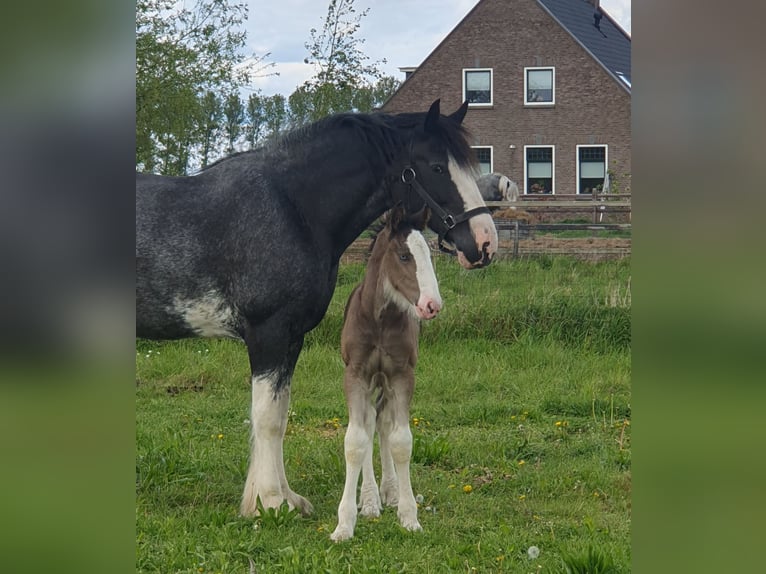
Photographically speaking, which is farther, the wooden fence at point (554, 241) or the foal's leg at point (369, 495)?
the wooden fence at point (554, 241)

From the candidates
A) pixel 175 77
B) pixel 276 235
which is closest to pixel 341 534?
pixel 276 235

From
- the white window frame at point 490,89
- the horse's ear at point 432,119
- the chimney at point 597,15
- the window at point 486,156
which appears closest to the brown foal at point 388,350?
the horse's ear at point 432,119

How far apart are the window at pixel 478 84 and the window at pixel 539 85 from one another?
132cm

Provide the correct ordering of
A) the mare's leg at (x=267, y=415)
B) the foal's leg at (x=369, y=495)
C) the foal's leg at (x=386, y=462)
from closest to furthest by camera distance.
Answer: the mare's leg at (x=267, y=415) < the foal's leg at (x=369, y=495) < the foal's leg at (x=386, y=462)

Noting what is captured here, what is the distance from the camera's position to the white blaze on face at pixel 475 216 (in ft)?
15.0

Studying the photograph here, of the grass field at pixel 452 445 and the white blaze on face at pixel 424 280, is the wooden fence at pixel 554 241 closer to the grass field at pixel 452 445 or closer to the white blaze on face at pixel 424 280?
the grass field at pixel 452 445

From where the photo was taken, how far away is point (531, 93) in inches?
1202

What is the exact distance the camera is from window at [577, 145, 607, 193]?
97.9 feet

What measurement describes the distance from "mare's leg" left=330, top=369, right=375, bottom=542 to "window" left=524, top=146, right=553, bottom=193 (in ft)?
85.3

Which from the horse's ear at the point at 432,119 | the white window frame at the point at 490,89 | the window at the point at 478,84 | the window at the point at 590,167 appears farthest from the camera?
the window at the point at 478,84

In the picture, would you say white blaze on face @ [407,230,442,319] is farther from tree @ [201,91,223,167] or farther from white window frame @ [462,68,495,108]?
white window frame @ [462,68,495,108]

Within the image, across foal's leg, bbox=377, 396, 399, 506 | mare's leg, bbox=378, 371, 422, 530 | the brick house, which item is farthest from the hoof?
the brick house
